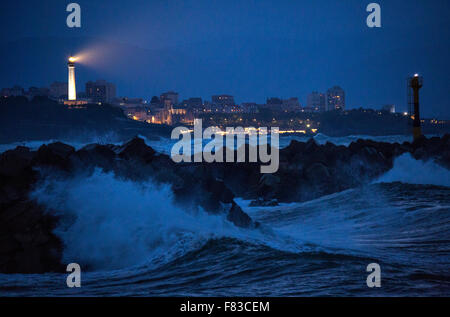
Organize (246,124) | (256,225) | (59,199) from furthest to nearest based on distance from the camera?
(246,124) → (256,225) → (59,199)

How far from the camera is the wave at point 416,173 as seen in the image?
955 centimetres

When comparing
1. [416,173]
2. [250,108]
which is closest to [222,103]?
[250,108]

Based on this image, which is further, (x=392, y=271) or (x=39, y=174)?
(x=39, y=174)

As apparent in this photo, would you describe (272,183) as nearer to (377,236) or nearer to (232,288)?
(377,236)

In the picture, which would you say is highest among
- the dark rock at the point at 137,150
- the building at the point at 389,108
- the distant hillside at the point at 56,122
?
the building at the point at 389,108

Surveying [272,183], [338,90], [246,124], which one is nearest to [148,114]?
→ [246,124]

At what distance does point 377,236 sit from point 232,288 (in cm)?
247

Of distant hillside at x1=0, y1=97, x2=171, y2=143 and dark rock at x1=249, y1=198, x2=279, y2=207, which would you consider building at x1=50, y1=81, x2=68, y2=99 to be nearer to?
distant hillside at x1=0, y1=97, x2=171, y2=143

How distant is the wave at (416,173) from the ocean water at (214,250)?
3.32 meters

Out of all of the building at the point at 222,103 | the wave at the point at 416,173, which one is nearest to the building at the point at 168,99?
the building at the point at 222,103

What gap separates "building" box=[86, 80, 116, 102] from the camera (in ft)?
Result: 227

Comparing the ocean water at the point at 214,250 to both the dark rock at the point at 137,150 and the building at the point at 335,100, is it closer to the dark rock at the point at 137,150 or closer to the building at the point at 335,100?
the dark rock at the point at 137,150

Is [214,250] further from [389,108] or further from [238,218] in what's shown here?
[389,108]

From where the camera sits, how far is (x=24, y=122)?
43.5 metres
